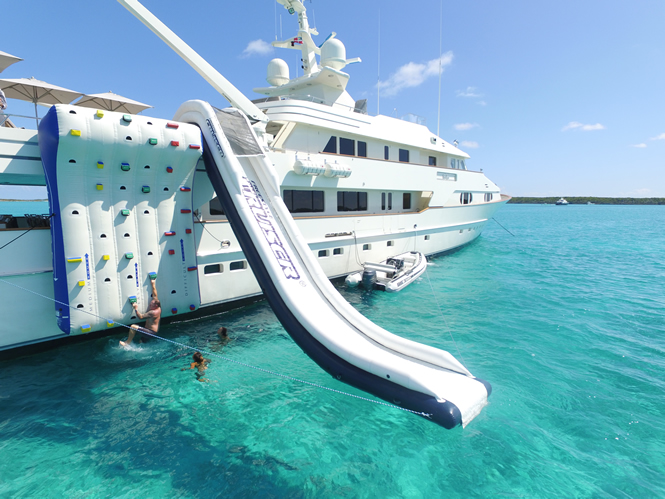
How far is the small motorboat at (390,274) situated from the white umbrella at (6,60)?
11.0 meters

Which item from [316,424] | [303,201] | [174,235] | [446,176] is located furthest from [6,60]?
[446,176]

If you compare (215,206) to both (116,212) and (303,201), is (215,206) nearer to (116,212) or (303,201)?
(303,201)

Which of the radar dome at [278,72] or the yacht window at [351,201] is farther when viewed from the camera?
the radar dome at [278,72]

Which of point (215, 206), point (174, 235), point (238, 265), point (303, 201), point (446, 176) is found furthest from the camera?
point (446, 176)

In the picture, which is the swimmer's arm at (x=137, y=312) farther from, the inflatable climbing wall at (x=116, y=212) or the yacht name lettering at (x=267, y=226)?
the yacht name lettering at (x=267, y=226)

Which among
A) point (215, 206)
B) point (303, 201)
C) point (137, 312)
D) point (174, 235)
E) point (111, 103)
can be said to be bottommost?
point (137, 312)

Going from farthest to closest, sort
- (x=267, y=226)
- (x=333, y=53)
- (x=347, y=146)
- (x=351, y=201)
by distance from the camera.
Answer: (x=333, y=53) < (x=347, y=146) < (x=351, y=201) < (x=267, y=226)

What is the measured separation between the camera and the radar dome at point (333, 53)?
1430cm

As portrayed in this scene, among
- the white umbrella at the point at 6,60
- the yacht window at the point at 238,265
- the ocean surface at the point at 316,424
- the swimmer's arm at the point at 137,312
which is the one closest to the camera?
the ocean surface at the point at 316,424

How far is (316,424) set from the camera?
5.32 metres

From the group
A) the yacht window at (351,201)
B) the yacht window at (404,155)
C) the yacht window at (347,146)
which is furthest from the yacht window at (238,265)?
the yacht window at (404,155)

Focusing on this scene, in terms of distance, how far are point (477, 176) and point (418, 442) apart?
62.9 ft

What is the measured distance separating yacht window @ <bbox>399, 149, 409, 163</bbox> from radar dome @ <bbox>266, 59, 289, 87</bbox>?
6816 mm

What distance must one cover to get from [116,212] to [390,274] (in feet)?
30.4
